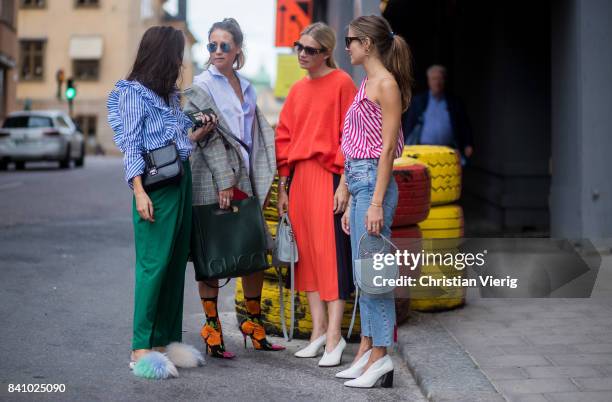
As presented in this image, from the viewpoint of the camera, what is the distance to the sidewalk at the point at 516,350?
4523mm

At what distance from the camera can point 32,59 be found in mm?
55062

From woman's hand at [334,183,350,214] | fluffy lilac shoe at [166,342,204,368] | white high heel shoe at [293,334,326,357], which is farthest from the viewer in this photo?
white high heel shoe at [293,334,326,357]

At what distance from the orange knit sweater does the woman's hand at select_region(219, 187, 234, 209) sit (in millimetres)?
434

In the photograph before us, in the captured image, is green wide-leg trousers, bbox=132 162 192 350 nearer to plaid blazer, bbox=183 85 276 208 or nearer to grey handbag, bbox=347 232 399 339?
plaid blazer, bbox=183 85 276 208

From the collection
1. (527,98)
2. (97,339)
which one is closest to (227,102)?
(97,339)

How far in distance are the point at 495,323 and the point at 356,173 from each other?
5.87 ft

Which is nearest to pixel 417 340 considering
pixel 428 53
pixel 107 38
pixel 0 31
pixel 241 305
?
pixel 241 305

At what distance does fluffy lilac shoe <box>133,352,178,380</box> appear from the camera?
492cm

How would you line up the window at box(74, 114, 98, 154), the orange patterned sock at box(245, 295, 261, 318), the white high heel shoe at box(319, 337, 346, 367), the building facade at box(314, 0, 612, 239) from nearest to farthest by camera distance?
the white high heel shoe at box(319, 337, 346, 367) → the orange patterned sock at box(245, 295, 261, 318) → the building facade at box(314, 0, 612, 239) → the window at box(74, 114, 98, 154)

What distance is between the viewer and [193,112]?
17.3 feet

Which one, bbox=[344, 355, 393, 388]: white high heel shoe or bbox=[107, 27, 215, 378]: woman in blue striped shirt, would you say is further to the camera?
bbox=[107, 27, 215, 378]: woman in blue striped shirt

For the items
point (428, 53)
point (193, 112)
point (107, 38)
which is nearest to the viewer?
point (193, 112)

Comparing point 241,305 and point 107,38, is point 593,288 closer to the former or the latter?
point 241,305

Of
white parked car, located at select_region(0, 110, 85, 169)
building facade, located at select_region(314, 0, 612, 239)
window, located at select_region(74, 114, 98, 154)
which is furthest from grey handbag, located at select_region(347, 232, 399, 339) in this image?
window, located at select_region(74, 114, 98, 154)
